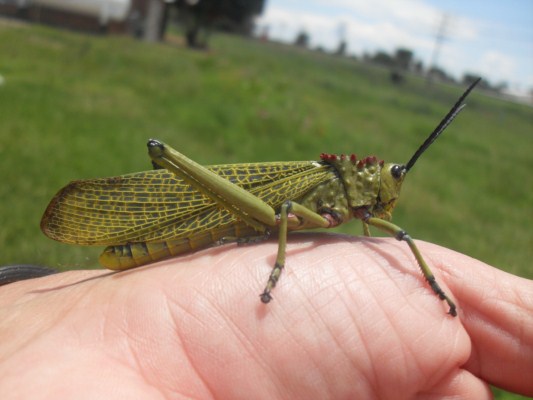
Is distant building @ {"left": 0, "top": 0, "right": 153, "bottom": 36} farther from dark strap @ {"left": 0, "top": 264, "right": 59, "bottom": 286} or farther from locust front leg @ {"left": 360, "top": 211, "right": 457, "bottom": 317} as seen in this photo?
locust front leg @ {"left": 360, "top": 211, "right": 457, "bottom": 317}

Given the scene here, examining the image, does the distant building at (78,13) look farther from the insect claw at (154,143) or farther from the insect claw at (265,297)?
the insect claw at (265,297)

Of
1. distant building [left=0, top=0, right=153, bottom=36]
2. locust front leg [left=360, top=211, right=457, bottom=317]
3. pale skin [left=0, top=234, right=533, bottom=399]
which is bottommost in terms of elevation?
pale skin [left=0, top=234, right=533, bottom=399]

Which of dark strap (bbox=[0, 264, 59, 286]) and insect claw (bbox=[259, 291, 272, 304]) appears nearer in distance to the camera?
insect claw (bbox=[259, 291, 272, 304])

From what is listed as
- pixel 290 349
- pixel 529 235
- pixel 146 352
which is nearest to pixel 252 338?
pixel 290 349

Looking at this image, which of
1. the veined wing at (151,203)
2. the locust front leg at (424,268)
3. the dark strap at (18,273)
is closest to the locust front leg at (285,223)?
the veined wing at (151,203)

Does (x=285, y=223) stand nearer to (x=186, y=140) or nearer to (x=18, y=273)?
(x=18, y=273)

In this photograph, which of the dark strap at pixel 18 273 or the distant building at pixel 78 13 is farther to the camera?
the distant building at pixel 78 13

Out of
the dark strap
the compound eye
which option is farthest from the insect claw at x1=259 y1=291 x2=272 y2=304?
the dark strap
